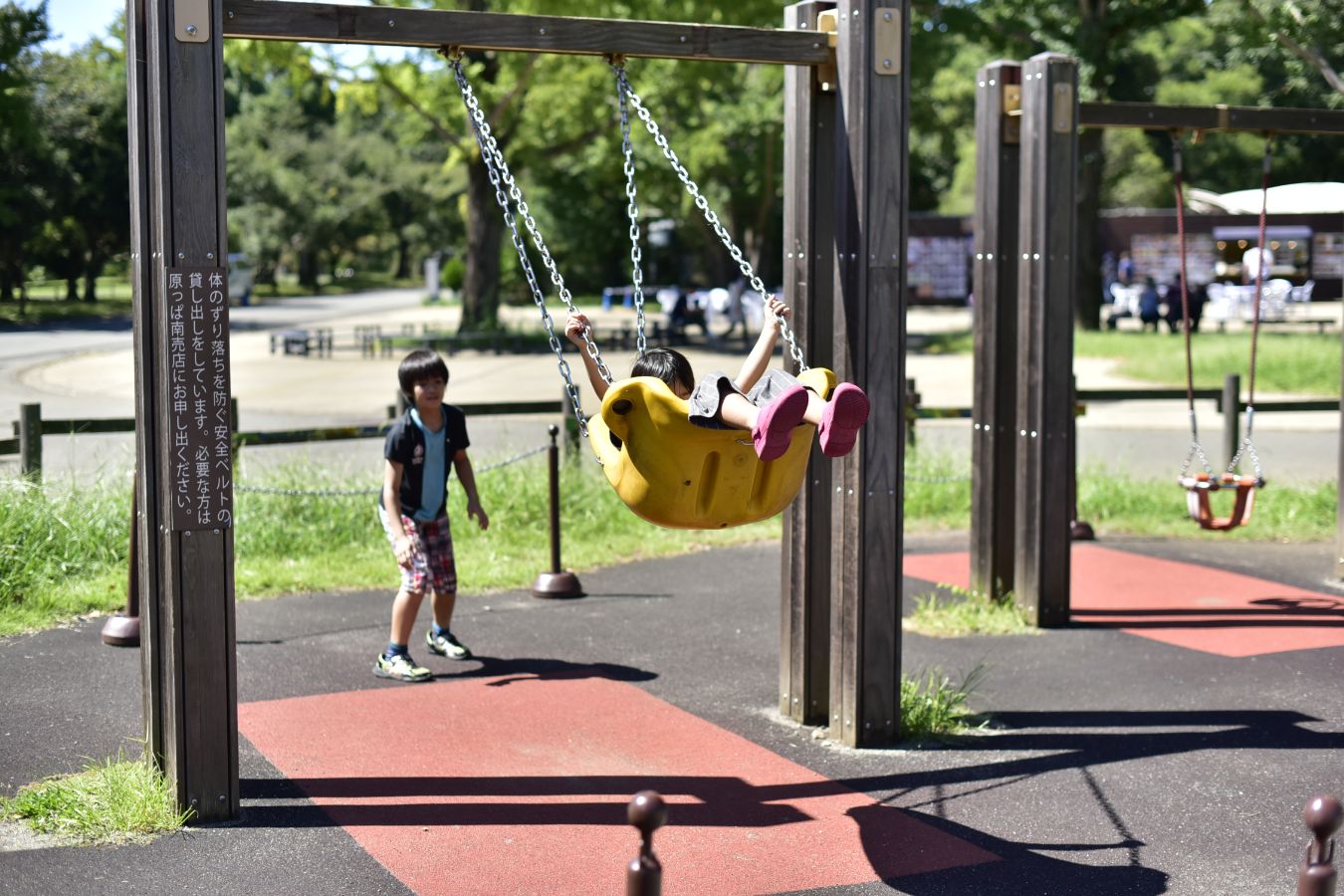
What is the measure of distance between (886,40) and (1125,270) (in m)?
39.6

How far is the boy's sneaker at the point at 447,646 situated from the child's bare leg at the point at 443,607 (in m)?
0.07

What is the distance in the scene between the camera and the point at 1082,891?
15.1 ft

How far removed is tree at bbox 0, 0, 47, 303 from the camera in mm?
30938

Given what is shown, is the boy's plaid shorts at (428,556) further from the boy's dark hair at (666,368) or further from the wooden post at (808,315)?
the boy's dark hair at (666,368)

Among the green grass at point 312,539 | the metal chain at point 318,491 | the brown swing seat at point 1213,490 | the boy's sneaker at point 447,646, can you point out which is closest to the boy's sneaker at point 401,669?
the boy's sneaker at point 447,646

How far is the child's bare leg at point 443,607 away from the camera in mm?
7301

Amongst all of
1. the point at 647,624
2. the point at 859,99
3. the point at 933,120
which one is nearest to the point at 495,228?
the point at 933,120

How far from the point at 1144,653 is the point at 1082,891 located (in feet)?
10.9

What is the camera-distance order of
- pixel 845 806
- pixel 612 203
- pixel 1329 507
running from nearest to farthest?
pixel 845 806 → pixel 1329 507 → pixel 612 203

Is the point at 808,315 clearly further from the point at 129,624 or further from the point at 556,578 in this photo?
the point at 129,624

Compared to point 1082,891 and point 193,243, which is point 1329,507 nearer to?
point 1082,891

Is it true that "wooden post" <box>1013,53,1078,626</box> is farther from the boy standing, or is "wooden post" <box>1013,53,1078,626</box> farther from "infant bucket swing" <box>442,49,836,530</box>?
"infant bucket swing" <box>442,49,836,530</box>

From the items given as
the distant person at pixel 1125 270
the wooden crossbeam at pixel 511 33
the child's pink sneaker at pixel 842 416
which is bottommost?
the child's pink sneaker at pixel 842 416

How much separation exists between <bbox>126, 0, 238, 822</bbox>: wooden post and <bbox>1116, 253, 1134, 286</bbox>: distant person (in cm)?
4125
